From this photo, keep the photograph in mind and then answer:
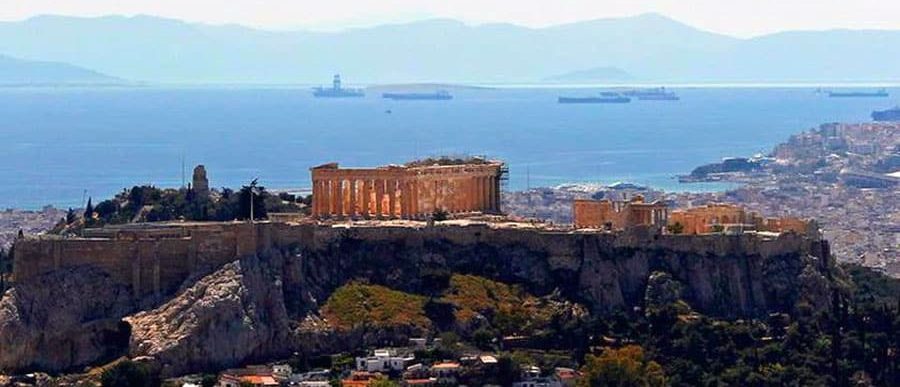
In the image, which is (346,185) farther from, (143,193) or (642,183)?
(642,183)

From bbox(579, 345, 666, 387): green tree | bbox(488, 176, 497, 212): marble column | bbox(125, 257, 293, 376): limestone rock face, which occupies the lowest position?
bbox(579, 345, 666, 387): green tree

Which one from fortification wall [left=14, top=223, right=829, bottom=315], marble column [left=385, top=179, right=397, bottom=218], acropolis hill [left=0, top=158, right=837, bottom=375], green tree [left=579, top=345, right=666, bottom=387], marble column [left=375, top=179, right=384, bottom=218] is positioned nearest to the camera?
green tree [left=579, top=345, right=666, bottom=387]

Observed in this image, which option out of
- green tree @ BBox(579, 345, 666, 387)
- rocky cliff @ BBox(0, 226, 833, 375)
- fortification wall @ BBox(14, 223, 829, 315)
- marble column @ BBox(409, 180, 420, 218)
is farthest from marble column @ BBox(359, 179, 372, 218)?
green tree @ BBox(579, 345, 666, 387)

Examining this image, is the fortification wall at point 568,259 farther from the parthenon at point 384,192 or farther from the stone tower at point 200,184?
the stone tower at point 200,184

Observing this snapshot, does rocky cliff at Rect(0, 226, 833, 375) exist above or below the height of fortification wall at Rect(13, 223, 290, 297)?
below

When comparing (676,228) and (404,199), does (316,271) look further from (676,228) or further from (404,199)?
(676,228)

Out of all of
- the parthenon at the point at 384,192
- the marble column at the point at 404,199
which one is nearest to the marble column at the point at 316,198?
the parthenon at the point at 384,192

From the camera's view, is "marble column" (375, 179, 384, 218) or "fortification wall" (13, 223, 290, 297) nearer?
"fortification wall" (13, 223, 290, 297)

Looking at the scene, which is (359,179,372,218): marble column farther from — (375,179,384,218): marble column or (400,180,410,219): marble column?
(400,180,410,219): marble column
